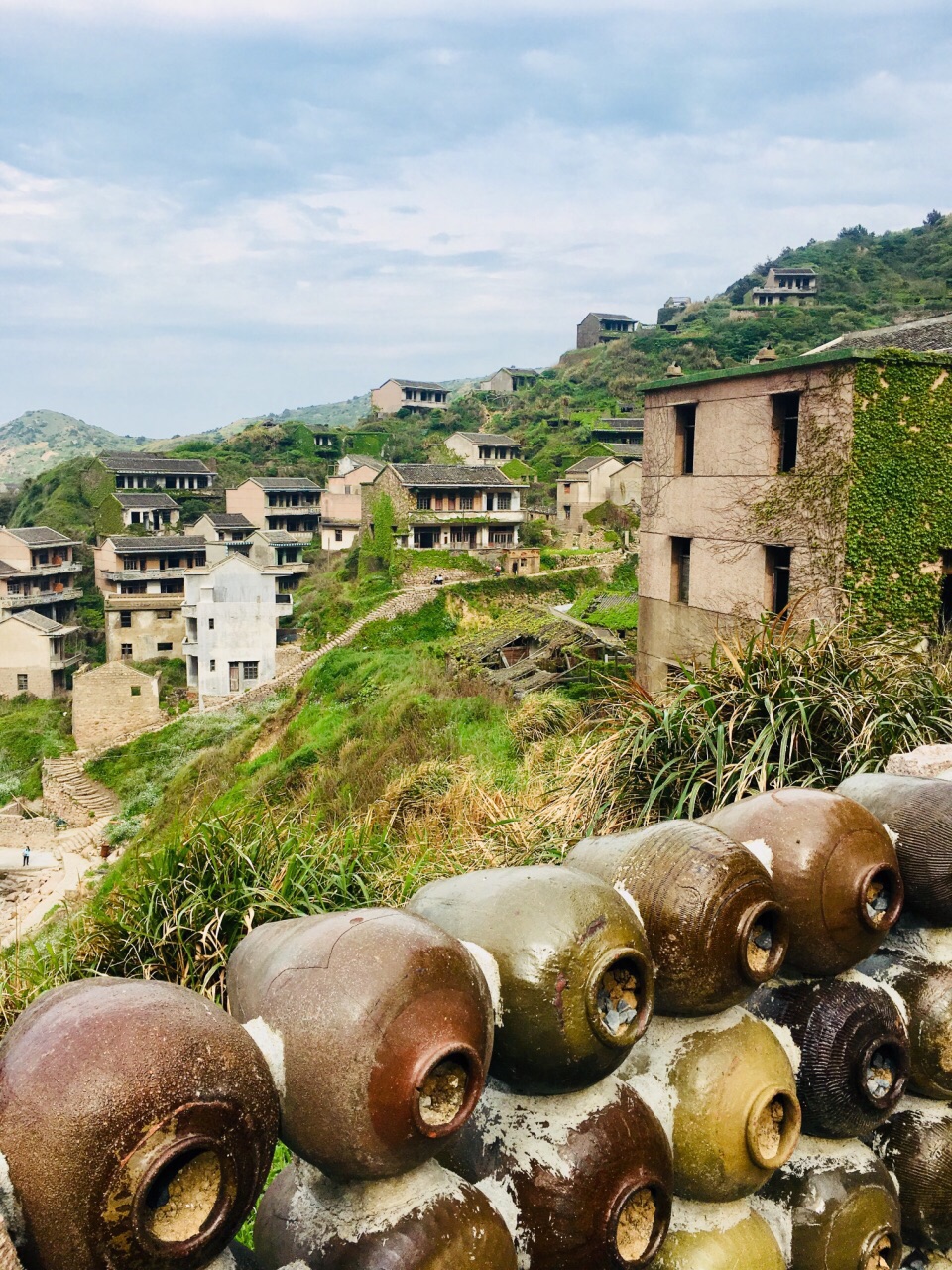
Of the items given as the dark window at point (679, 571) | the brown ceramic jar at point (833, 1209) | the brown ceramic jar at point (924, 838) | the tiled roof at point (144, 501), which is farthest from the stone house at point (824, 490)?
the tiled roof at point (144, 501)

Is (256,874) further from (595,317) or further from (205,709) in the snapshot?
(595,317)

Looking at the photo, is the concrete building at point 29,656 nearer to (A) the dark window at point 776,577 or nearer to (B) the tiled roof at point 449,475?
(B) the tiled roof at point 449,475

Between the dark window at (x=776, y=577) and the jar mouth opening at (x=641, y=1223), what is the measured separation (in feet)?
34.7

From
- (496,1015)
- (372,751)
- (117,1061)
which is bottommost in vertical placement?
(372,751)

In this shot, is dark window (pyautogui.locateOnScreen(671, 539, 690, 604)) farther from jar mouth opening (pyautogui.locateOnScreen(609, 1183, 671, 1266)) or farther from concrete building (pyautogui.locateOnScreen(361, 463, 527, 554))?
concrete building (pyautogui.locateOnScreen(361, 463, 527, 554))

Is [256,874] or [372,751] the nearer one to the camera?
[256,874]

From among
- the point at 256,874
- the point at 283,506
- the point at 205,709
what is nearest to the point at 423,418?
the point at 283,506

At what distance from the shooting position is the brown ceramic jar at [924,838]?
288 cm

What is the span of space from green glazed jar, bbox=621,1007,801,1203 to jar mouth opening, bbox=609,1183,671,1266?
16 centimetres

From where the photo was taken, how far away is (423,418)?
2509 inches

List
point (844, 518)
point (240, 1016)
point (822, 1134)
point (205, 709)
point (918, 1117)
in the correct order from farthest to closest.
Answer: point (205, 709) < point (844, 518) < point (918, 1117) < point (822, 1134) < point (240, 1016)

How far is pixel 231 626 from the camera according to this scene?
33.8 metres

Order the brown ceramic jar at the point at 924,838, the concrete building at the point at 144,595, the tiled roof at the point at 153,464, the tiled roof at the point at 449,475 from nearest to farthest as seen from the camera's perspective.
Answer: the brown ceramic jar at the point at 924,838
the concrete building at the point at 144,595
the tiled roof at the point at 449,475
the tiled roof at the point at 153,464

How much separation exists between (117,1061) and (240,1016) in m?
0.49
